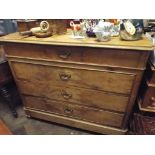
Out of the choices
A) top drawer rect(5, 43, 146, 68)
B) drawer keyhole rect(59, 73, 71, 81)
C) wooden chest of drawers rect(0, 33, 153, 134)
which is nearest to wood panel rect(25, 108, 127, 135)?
wooden chest of drawers rect(0, 33, 153, 134)

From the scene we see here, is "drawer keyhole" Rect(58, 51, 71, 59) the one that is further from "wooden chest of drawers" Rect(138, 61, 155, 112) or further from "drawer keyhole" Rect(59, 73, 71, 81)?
"wooden chest of drawers" Rect(138, 61, 155, 112)

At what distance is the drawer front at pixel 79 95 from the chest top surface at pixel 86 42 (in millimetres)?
368

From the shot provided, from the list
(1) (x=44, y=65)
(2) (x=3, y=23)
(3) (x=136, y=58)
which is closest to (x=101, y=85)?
(3) (x=136, y=58)

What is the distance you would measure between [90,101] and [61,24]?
24.8 inches

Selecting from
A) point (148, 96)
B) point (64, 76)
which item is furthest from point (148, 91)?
point (64, 76)

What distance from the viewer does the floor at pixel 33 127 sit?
59.0 inches

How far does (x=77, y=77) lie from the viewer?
3.80ft

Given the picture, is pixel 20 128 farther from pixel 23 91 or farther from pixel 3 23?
pixel 3 23

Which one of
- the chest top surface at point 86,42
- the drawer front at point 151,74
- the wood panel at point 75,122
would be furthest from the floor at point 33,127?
the chest top surface at point 86,42

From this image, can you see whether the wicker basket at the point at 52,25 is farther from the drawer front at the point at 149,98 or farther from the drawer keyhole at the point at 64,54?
the drawer front at the point at 149,98

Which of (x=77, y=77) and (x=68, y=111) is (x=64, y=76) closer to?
(x=77, y=77)

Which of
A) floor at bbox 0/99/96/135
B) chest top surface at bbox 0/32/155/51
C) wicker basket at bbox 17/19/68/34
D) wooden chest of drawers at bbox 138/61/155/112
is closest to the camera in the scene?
chest top surface at bbox 0/32/155/51

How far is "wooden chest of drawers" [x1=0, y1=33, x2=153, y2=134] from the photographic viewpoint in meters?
0.98

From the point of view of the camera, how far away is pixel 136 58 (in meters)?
0.94
